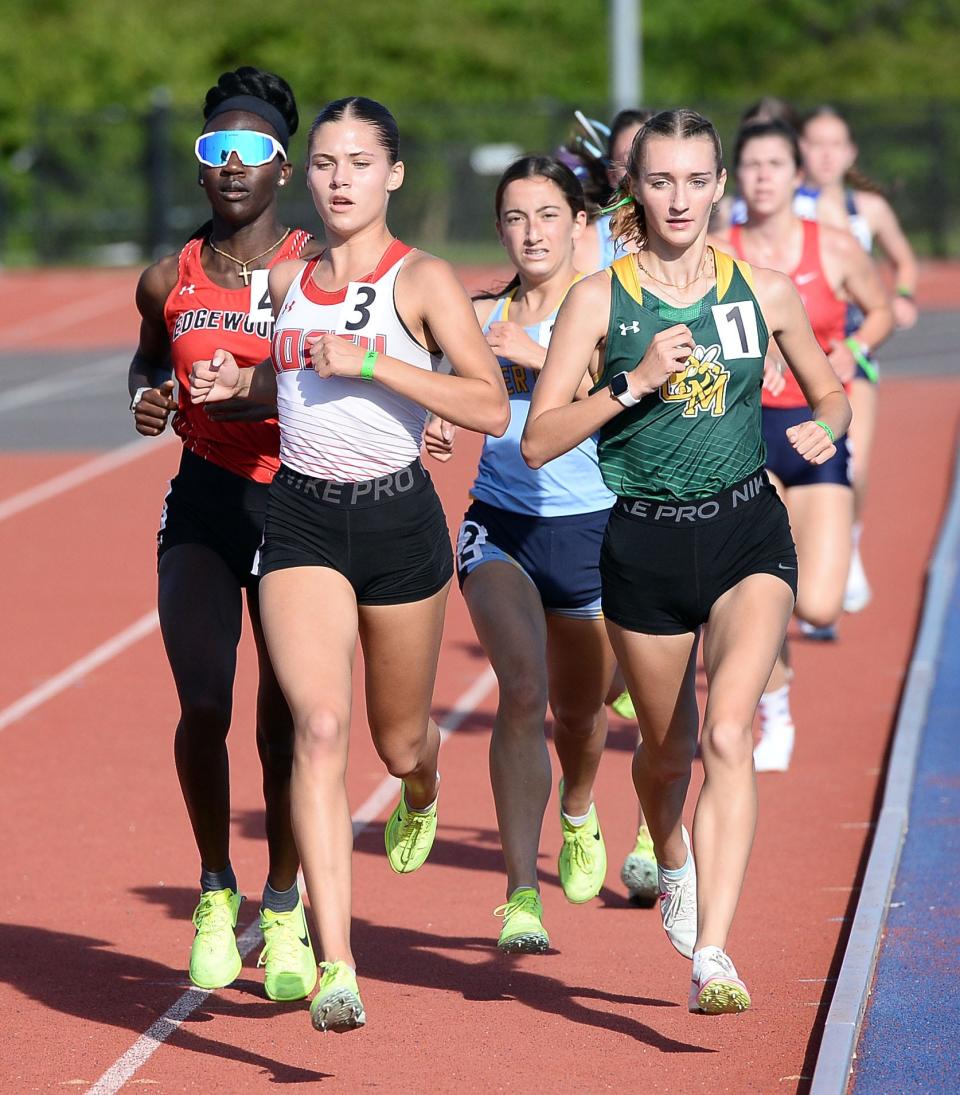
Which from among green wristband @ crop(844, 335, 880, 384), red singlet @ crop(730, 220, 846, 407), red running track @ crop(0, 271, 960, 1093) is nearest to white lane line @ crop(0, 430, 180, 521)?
red running track @ crop(0, 271, 960, 1093)

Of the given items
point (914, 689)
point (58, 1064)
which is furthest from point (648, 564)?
point (914, 689)

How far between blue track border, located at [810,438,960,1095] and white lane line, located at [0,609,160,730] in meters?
3.64

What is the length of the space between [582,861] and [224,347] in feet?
6.14

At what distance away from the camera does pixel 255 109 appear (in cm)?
559

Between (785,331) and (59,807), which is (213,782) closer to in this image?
(785,331)

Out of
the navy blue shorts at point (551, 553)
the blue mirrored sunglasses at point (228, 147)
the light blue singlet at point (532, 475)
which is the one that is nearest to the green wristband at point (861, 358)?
the light blue singlet at point (532, 475)

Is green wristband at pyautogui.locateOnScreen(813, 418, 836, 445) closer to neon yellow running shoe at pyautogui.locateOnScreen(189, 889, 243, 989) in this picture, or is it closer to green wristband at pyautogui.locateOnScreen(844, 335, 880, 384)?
neon yellow running shoe at pyautogui.locateOnScreen(189, 889, 243, 989)

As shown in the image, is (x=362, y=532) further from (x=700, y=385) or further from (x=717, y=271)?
(x=717, y=271)

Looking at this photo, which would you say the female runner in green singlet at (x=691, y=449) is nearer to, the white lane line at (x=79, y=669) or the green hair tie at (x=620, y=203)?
the green hair tie at (x=620, y=203)

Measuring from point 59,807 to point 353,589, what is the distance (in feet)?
11.1

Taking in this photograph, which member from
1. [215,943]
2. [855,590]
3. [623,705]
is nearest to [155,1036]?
[215,943]

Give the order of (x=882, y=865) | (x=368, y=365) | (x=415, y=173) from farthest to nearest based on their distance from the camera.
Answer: (x=415, y=173) → (x=882, y=865) → (x=368, y=365)

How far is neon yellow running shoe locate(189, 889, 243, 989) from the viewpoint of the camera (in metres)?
5.16

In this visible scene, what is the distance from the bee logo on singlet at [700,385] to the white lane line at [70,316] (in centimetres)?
2442
